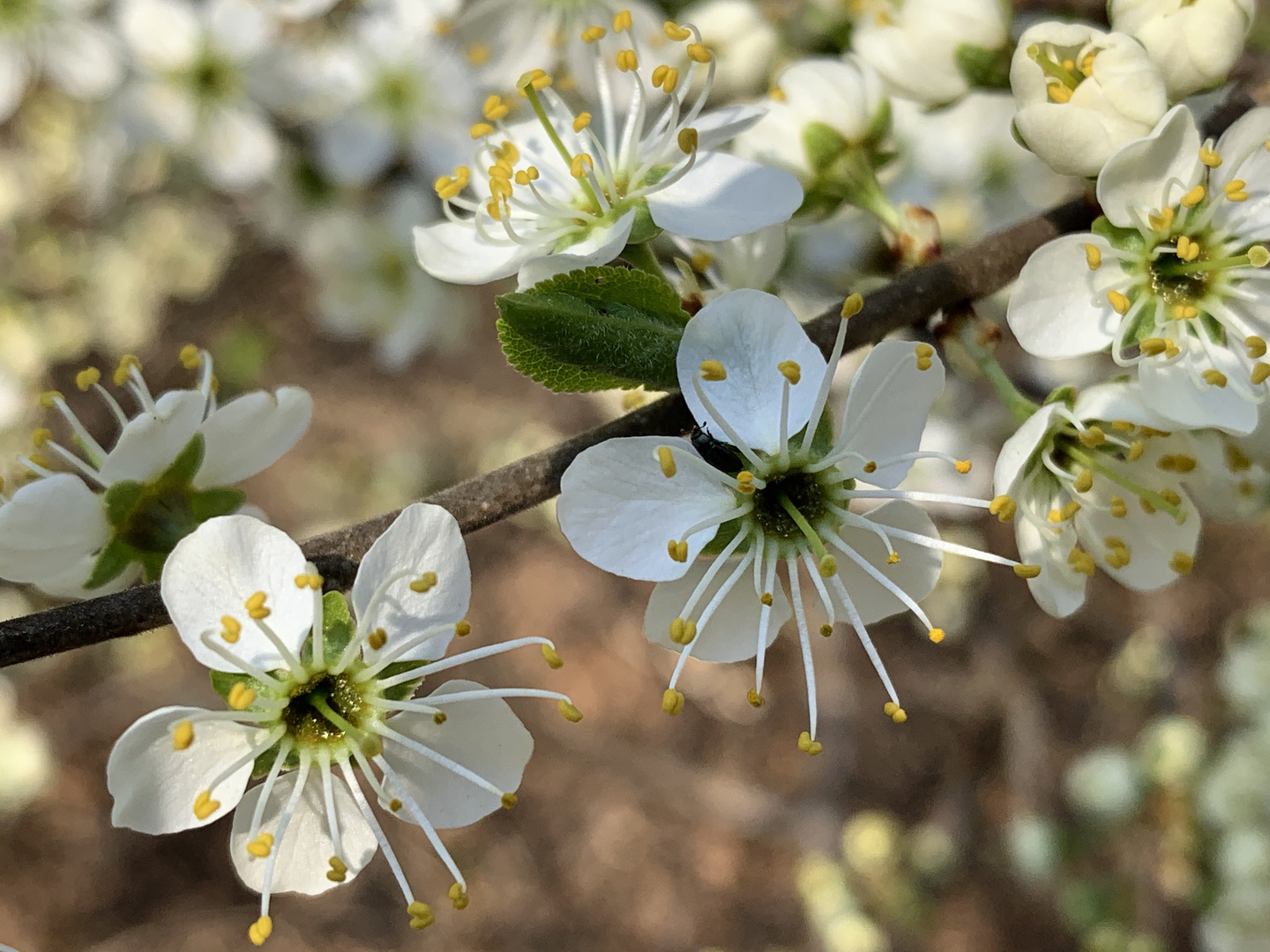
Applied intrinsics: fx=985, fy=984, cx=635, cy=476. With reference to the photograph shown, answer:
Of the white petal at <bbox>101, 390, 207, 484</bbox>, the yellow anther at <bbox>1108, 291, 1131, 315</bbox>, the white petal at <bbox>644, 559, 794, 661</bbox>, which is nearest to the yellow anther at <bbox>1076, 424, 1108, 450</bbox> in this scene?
the yellow anther at <bbox>1108, 291, 1131, 315</bbox>

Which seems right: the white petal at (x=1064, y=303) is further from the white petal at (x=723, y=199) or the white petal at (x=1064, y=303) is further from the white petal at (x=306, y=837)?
the white petal at (x=306, y=837)

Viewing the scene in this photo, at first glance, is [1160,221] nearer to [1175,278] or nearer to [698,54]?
[1175,278]

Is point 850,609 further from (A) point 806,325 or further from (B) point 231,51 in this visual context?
(B) point 231,51

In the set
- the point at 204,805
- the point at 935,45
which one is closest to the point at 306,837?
the point at 204,805

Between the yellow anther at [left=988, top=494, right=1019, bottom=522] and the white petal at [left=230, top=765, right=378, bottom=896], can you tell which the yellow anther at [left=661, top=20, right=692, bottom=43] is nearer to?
the yellow anther at [left=988, top=494, right=1019, bottom=522]

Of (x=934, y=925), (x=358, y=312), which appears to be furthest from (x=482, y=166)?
(x=934, y=925)

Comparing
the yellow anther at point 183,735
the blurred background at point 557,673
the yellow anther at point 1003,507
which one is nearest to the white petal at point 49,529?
the yellow anther at point 183,735
